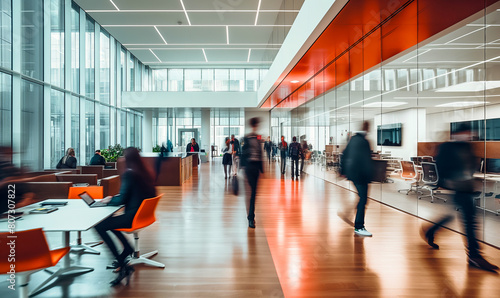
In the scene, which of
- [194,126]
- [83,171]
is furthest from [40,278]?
[194,126]

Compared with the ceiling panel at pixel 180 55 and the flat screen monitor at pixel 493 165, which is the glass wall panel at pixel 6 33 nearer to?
the ceiling panel at pixel 180 55

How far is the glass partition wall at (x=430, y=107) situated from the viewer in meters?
4.18

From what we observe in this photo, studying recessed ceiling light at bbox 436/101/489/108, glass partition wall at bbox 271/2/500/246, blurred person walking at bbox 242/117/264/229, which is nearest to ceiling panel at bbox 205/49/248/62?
glass partition wall at bbox 271/2/500/246

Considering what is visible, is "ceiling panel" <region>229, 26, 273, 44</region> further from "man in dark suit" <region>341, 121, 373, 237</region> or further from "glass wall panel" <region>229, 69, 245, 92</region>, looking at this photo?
"man in dark suit" <region>341, 121, 373, 237</region>

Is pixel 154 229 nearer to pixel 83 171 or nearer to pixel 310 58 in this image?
pixel 83 171

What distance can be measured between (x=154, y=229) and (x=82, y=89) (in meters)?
9.46

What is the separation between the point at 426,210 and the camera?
5648 millimetres

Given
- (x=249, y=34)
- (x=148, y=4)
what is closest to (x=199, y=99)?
(x=249, y=34)

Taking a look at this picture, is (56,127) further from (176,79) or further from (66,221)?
(176,79)

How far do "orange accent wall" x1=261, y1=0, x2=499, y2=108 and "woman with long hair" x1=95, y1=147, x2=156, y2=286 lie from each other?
417 cm

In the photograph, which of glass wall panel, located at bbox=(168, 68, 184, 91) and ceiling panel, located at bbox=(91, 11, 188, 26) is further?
glass wall panel, located at bbox=(168, 68, 184, 91)

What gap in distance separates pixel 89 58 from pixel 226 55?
26.3 ft

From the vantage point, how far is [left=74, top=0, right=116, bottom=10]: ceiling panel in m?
10.8

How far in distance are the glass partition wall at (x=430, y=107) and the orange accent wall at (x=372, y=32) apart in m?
0.08
